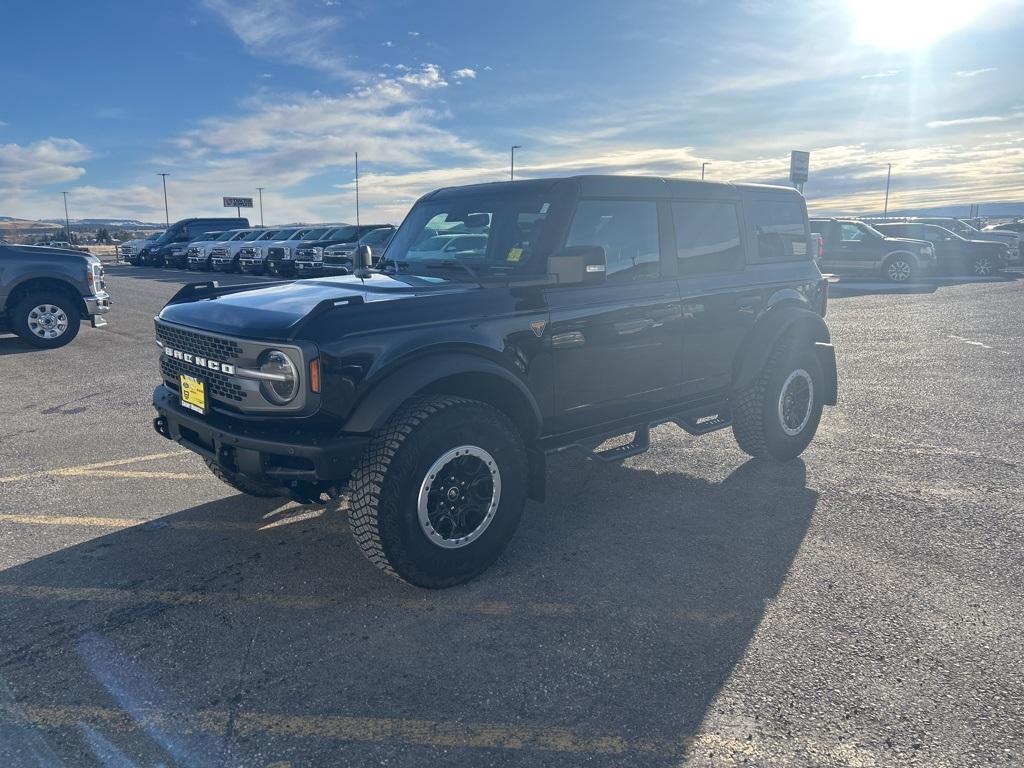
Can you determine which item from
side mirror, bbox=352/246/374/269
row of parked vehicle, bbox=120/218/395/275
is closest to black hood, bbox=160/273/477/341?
side mirror, bbox=352/246/374/269

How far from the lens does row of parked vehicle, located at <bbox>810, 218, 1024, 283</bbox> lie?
21453 mm

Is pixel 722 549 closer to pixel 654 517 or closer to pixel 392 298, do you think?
pixel 654 517

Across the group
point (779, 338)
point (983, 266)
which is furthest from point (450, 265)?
point (983, 266)

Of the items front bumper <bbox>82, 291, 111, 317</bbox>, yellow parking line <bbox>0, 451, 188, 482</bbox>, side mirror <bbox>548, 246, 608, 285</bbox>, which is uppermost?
side mirror <bbox>548, 246, 608, 285</bbox>

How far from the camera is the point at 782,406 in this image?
5.69 metres

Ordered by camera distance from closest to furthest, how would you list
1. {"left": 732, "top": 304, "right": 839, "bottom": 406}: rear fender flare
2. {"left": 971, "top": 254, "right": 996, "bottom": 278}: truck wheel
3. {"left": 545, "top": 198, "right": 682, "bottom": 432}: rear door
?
{"left": 545, "top": 198, "right": 682, "bottom": 432}: rear door, {"left": 732, "top": 304, "right": 839, "bottom": 406}: rear fender flare, {"left": 971, "top": 254, "right": 996, "bottom": 278}: truck wheel

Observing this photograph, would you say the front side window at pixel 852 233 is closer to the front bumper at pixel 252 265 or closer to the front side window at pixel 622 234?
the front bumper at pixel 252 265

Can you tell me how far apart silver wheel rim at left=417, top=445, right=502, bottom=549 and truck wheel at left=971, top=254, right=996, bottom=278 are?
83.2 feet

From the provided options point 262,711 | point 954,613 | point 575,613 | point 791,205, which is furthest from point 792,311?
point 262,711

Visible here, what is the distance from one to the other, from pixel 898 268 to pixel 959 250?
161 inches

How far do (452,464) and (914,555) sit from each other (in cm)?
257

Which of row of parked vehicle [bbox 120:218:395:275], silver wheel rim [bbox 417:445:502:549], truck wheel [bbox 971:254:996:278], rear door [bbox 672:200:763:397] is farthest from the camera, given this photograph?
row of parked vehicle [bbox 120:218:395:275]

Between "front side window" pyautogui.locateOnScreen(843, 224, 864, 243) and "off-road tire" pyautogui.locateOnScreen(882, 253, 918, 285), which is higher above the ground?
"front side window" pyautogui.locateOnScreen(843, 224, 864, 243)

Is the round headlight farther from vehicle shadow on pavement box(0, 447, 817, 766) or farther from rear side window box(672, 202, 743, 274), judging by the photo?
rear side window box(672, 202, 743, 274)
